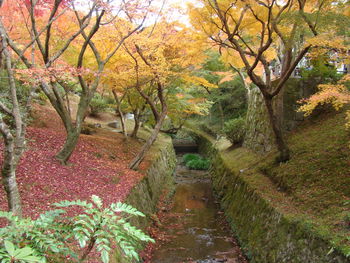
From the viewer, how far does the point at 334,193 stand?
22.5ft

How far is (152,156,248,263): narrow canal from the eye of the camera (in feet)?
27.3

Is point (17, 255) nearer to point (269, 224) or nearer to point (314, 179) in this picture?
point (269, 224)

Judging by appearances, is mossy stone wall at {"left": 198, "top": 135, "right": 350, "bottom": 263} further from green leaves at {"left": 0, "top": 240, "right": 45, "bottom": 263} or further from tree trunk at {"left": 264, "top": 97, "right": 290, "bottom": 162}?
green leaves at {"left": 0, "top": 240, "right": 45, "bottom": 263}

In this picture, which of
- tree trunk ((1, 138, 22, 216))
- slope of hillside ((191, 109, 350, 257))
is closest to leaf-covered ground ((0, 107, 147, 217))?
tree trunk ((1, 138, 22, 216))

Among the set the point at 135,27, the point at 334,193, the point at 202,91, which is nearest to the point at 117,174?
the point at 135,27

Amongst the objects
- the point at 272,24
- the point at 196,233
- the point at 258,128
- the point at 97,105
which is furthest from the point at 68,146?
the point at 97,105

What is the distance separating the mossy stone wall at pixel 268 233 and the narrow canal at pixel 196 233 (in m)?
0.49

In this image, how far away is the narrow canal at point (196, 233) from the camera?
8328mm

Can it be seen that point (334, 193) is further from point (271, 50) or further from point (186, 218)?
point (271, 50)

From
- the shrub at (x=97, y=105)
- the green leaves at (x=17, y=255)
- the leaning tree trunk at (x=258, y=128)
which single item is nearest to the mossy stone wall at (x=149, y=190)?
the leaning tree trunk at (x=258, y=128)

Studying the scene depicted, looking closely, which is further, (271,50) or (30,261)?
(271,50)

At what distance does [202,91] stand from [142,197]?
16.5 meters

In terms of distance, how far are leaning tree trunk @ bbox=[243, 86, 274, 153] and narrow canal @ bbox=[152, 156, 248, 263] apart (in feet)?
12.0

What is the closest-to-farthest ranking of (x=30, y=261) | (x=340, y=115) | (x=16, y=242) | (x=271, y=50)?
(x=30, y=261)
(x=16, y=242)
(x=340, y=115)
(x=271, y=50)
